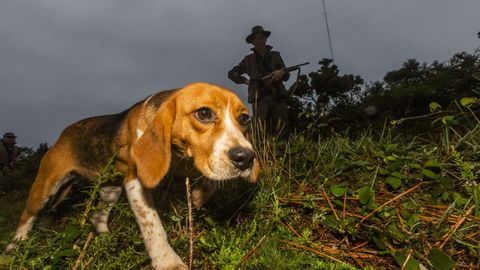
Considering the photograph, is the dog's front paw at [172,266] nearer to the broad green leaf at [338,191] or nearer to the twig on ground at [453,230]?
the broad green leaf at [338,191]

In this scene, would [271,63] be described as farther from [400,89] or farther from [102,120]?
[102,120]

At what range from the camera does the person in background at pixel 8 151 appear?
13172 mm

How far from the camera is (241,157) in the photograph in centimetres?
212

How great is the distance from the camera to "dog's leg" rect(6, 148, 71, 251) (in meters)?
3.55

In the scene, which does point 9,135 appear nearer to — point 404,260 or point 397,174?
point 397,174

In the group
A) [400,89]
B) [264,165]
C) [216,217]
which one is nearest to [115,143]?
[216,217]

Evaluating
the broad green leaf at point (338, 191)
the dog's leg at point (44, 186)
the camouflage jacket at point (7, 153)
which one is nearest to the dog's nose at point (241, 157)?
the broad green leaf at point (338, 191)

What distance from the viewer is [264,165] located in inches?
135

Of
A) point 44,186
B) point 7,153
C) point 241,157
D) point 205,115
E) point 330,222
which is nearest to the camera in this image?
point 241,157

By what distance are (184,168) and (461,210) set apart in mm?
1984

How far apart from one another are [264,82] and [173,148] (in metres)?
5.75

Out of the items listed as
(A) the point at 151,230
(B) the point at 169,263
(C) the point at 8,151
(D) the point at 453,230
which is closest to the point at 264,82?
(A) the point at 151,230

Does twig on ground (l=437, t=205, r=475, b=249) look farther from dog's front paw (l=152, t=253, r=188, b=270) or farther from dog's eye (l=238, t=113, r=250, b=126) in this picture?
dog's eye (l=238, t=113, r=250, b=126)

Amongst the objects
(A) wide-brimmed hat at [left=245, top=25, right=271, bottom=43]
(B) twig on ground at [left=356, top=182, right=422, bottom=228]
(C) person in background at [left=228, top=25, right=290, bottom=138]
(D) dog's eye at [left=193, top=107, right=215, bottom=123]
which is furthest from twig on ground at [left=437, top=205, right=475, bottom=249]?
(A) wide-brimmed hat at [left=245, top=25, right=271, bottom=43]
